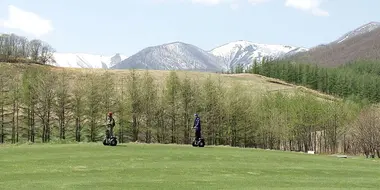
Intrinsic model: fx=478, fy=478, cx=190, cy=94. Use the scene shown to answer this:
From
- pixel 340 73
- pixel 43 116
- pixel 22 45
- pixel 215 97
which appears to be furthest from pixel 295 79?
pixel 43 116

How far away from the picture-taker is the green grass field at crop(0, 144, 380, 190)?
73.3 ft

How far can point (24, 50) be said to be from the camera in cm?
16312

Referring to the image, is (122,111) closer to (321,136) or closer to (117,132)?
(117,132)

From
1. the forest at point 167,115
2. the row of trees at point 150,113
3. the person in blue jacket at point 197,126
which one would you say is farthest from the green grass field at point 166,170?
the row of trees at point 150,113

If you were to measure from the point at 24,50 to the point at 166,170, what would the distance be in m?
149

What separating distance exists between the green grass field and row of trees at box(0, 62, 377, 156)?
130ft

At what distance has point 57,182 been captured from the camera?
21.8 meters

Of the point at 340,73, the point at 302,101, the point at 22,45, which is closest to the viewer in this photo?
the point at 302,101

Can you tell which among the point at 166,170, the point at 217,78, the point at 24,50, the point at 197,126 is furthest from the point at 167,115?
the point at 24,50

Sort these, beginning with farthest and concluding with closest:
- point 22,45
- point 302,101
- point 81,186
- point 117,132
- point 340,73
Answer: point 340,73, point 22,45, point 302,101, point 117,132, point 81,186

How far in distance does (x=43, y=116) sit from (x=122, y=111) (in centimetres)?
1264

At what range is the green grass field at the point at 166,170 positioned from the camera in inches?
879

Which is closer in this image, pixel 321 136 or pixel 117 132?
pixel 117 132

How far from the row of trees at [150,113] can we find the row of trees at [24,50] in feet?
220
